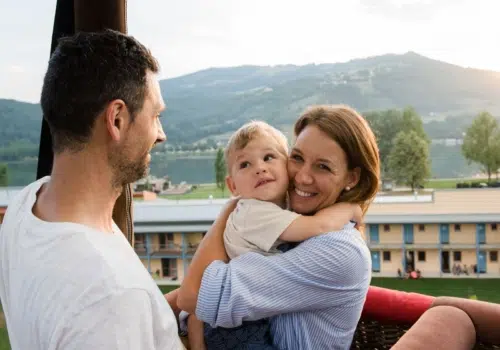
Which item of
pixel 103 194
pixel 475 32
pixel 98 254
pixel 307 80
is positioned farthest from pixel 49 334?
pixel 307 80

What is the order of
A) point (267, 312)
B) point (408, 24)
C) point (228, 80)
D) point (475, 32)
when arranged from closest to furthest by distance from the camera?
point (267, 312) < point (475, 32) < point (408, 24) < point (228, 80)

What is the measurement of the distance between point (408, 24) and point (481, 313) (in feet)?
8.38

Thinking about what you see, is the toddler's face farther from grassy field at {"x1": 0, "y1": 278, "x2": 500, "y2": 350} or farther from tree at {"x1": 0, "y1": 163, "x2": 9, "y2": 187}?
grassy field at {"x1": 0, "y1": 278, "x2": 500, "y2": 350}

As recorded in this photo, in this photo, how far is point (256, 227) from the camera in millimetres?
1280

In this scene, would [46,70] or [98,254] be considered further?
[46,70]

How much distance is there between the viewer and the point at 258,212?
1.30m

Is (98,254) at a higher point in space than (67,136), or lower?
lower

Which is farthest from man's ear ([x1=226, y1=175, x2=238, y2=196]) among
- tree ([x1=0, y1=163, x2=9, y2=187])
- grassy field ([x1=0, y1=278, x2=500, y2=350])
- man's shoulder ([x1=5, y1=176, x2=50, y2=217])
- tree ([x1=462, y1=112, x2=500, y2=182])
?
grassy field ([x1=0, y1=278, x2=500, y2=350])

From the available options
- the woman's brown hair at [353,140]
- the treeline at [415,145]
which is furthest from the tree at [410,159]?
the woman's brown hair at [353,140]

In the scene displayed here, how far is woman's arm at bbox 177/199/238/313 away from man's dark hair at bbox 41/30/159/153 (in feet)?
1.26

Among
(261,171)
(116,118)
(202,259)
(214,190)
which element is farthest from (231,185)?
(214,190)

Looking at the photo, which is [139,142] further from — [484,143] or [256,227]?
[484,143]

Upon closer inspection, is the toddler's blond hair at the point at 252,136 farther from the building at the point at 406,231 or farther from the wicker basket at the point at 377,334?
the building at the point at 406,231

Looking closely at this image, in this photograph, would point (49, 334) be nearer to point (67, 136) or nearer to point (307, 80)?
point (67, 136)
